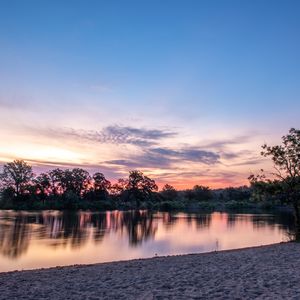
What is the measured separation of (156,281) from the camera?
35.6ft

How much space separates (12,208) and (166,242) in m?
77.8

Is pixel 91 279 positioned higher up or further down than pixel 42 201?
further down

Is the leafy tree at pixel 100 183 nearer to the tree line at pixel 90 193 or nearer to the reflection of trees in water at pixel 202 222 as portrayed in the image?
the tree line at pixel 90 193

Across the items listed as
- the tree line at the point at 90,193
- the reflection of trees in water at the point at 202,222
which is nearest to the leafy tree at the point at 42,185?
the tree line at the point at 90,193

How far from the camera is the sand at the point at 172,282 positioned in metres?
9.12

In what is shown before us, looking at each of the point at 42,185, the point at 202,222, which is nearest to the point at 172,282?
the point at 202,222

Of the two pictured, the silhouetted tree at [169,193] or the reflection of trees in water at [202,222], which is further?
the silhouetted tree at [169,193]

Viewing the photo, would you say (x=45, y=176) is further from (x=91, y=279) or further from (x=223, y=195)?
(x=91, y=279)

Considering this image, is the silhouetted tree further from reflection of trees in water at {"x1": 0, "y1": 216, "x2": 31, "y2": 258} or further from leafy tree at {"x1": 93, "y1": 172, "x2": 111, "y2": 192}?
reflection of trees in water at {"x1": 0, "y1": 216, "x2": 31, "y2": 258}

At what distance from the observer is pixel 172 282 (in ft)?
34.8

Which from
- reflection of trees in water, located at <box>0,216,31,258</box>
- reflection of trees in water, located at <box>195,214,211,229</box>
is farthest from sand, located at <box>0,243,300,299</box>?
reflection of trees in water, located at <box>195,214,211,229</box>

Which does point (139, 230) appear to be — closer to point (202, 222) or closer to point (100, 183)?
point (202, 222)

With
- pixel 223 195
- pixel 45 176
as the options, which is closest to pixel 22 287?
pixel 45 176

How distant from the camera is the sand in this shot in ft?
29.9
